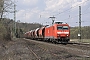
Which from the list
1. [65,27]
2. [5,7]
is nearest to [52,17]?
[5,7]

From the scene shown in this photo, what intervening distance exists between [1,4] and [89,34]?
4591 cm

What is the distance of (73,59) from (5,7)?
35976 millimetres

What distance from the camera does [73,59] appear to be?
14.4m

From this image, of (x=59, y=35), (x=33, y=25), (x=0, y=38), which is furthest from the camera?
(x=33, y=25)

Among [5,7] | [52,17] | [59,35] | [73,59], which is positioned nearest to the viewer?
[73,59]

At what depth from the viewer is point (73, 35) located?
92125 mm

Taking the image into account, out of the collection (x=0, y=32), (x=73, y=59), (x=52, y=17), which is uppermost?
(x=52, y=17)

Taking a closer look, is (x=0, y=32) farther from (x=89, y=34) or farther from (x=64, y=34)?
(x=89, y=34)

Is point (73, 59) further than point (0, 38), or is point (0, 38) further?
point (0, 38)

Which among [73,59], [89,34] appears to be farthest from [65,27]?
[89,34]

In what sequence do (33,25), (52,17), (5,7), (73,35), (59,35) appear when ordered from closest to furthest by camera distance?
(59,35)
(5,7)
(52,17)
(73,35)
(33,25)

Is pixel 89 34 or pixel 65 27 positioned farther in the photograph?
pixel 89 34

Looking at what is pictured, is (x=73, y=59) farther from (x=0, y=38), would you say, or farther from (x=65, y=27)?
(x=0, y=38)

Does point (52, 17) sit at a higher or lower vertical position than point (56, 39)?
higher
